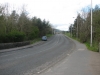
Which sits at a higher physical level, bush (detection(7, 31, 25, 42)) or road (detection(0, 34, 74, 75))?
bush (detection(7, 31, 25, 42))

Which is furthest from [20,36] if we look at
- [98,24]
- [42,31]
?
[42,31]

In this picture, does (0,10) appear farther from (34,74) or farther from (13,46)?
(34,74)

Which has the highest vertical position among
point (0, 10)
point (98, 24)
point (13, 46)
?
point (0, 10)

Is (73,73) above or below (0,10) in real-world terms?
below

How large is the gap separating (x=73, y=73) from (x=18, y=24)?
45.7 meters

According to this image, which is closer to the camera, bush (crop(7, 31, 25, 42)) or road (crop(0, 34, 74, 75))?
road (crop(0, 34, 74, 75))

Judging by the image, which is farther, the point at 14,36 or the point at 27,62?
the point at 14,36

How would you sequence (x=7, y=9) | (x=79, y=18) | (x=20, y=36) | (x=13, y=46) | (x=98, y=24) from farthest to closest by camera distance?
(x=79, y=18) < (x=7, y=9) < (x=20, y=36) < (x=13, y=46) < (x=98, y=24)

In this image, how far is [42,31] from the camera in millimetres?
91562

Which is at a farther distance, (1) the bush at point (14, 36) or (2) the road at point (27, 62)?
(1) the bush at point (14, 36)

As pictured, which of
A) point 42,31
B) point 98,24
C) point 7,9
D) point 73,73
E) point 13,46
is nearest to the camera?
point 73,73

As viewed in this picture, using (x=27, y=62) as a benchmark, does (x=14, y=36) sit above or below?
above

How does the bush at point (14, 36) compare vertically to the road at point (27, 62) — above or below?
above

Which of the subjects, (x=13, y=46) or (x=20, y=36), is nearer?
(x=13, y=46)
